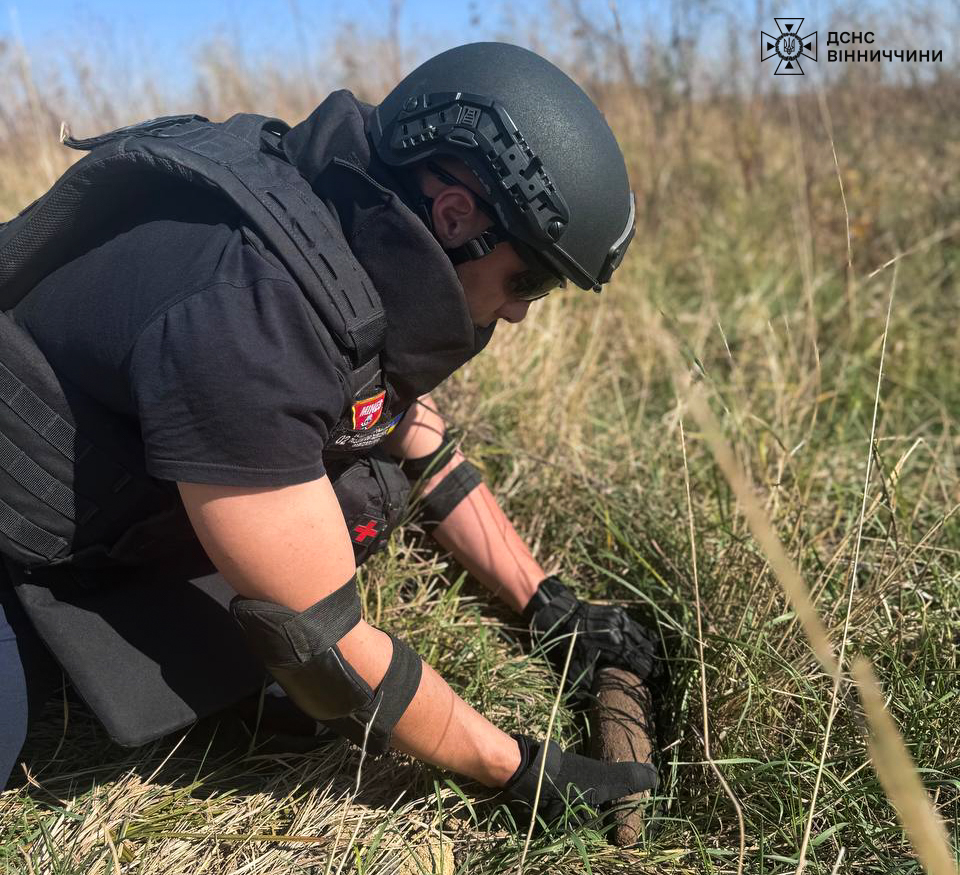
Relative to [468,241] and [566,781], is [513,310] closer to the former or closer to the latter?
[468,241]

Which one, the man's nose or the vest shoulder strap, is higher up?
the vest shoulder strap

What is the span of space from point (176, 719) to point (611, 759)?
3.00ft

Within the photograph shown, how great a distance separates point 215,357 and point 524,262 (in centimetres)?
60

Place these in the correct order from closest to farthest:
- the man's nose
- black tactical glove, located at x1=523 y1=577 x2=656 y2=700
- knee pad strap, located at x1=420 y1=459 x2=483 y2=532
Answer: the man's nose
black tactical glove, located at x1=523 y1=577 x2=656 y2=700
knee pad strap, located at x1=420 y1=459 x2=483 y2=532

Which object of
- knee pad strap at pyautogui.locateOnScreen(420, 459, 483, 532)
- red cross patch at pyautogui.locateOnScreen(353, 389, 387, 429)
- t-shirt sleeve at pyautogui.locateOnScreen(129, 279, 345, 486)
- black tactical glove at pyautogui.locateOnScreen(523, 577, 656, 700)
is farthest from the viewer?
knee pad strap at pyautogui.locateOnScreen(420, 459, 483, 532)

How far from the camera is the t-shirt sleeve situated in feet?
4.14

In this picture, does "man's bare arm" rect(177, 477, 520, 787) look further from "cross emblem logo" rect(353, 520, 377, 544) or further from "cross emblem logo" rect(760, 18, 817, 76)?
"cross emblem logo" rect(760, 18, 817, 76)

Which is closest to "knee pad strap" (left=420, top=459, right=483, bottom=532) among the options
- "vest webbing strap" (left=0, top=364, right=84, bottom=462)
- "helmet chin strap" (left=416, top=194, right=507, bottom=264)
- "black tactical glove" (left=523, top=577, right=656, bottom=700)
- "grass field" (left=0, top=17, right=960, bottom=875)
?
"grass field" (left=0, top=17, right=960, bottom=875)

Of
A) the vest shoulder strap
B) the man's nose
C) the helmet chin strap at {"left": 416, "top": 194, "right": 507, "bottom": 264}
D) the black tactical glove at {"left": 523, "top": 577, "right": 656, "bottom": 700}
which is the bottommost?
the black tactical glove at {"left": 523, "top": 577, "right": 656, "bottom": 700}

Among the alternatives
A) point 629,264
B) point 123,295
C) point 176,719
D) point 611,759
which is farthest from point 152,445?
point 629,264

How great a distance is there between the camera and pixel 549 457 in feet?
8.93

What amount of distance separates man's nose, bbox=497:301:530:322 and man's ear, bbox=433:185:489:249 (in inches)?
7.3

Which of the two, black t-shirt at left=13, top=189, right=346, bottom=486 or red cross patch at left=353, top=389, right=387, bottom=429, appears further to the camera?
red cross patch at left=353, top=389, right=387, bottom=429

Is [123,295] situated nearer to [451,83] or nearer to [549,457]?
[451,83]
